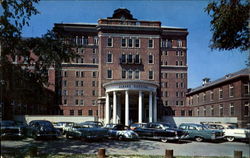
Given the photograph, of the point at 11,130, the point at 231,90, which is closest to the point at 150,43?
the point at 231,90

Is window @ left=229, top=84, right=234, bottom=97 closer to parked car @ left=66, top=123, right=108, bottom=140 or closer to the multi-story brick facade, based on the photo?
the multi-story brick facade

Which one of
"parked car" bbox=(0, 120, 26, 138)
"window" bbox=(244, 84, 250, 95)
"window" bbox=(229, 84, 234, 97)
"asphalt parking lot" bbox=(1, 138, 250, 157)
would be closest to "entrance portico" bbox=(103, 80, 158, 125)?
"window" bbox=(229, 84, 234, 97)

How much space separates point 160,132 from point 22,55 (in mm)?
12814

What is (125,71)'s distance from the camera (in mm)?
51094

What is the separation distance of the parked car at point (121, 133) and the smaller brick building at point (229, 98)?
634 inches

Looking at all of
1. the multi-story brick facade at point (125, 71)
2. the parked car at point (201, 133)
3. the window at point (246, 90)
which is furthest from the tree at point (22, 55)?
the window at point (246, 90)

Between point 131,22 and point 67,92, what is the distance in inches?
985

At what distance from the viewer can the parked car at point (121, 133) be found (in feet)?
69.9

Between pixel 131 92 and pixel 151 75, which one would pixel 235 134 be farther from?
pixel 151 75

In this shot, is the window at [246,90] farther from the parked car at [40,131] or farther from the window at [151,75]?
the parked car at [40,131]

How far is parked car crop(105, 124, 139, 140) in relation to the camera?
21.3 meters

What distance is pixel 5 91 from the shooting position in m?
15.9

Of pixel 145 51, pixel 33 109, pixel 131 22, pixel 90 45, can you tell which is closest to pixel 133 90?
pixel 145 51

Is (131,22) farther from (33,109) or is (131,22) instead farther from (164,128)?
(164,128)
